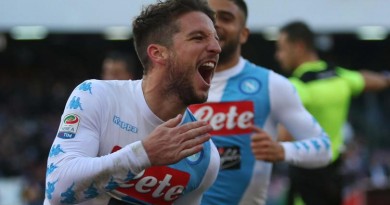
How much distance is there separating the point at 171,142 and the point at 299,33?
459 centimetres

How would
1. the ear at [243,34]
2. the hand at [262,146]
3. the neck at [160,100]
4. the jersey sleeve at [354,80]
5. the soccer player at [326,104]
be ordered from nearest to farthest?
1. the neck at [160,100]
2. the hand at [262,146]
3. the ear at [243,34]
4. the soccer player at [326,104]
5. the jersey sleeve at [354,80]

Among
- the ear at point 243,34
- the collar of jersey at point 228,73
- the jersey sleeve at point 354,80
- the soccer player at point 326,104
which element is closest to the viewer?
the collar of jersey at point 228,73

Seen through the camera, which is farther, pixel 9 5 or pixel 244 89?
pixel 9 5

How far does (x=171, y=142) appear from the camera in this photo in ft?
10.2

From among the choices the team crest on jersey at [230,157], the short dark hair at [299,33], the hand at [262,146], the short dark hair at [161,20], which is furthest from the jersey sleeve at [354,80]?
the short dark hair at [161,20]

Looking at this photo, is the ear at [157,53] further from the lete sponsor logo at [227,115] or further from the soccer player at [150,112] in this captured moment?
the lete sponsor logo at [227,115]

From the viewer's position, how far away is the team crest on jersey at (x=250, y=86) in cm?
496

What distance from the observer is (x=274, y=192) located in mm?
15023

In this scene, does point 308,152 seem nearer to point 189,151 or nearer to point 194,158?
point 194,158

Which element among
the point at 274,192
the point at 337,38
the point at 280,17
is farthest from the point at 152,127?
the point at 337,38

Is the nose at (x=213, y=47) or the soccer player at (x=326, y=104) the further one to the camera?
the soccer player at (x=326, y=104)

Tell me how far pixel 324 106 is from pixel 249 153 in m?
2.05

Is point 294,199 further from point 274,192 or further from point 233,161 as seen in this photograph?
point 274,192

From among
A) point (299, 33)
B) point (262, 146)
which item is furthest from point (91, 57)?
point (262, 146)
